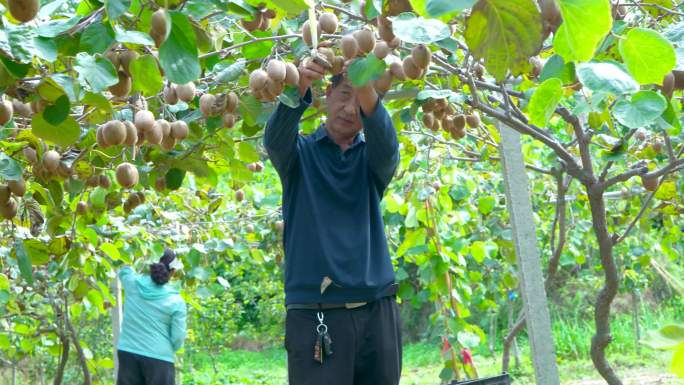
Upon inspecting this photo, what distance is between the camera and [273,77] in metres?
1.84

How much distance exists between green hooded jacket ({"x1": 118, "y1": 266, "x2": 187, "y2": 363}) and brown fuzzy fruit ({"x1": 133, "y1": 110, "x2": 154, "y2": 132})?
4359 millimetres

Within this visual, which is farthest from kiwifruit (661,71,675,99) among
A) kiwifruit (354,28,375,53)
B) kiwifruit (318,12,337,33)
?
kiwifruit (318,12,337,33)

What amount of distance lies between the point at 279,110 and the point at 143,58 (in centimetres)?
79

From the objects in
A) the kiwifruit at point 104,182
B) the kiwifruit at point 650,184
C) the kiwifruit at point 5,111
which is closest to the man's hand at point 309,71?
the kiwifruit at point 5,111

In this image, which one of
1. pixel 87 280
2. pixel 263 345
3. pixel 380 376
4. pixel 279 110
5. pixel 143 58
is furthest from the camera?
pixel 263 345

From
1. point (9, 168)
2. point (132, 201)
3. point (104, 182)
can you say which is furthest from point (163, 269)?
point (9, 168)

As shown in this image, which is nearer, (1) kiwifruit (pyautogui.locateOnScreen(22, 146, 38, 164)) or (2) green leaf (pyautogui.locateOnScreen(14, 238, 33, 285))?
(1) kiwifruit (pyautogui.locateOnScreen(22, 146, 38, 164))

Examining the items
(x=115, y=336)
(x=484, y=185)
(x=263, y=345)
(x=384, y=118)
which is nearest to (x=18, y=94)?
(x=384, y=118)

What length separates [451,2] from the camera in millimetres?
701

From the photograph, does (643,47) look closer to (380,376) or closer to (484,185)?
(380,376)

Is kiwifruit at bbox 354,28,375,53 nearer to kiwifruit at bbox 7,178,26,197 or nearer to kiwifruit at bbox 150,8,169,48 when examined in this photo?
kiwifruit at bbox 150,8,169,48

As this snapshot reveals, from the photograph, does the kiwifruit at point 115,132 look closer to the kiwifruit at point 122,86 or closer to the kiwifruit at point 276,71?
the kiwifruit at point 122,86

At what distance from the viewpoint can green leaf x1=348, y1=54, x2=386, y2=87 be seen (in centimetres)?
167

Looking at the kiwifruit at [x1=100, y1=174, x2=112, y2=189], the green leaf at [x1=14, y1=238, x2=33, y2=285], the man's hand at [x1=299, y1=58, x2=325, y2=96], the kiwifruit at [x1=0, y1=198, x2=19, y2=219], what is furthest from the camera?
the kiwifruit at [x1=100, y1=174, x2=112, y2=189]
